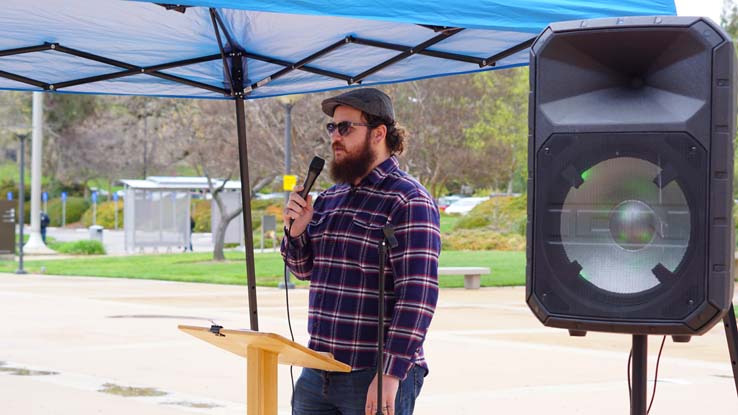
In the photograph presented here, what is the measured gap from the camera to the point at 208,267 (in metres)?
28.4

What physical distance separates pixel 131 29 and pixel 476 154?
27771 millimetres

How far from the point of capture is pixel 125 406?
8.92 meters

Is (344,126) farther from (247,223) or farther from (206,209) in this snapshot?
(206,209)

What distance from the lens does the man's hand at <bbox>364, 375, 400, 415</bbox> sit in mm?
3973

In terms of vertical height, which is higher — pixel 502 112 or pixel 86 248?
pixel 502 112

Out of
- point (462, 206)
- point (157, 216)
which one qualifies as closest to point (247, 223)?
point (157, 216)

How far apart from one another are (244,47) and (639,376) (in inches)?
124

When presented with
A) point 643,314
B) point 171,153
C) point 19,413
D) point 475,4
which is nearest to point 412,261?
point 643,314

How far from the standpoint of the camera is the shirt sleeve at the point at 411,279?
13.3ft

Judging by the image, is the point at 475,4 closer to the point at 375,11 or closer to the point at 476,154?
the point at 375,11

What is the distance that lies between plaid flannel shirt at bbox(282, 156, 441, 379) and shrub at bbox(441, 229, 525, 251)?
3199 cm

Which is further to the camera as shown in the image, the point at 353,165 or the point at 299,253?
the point at 299,253

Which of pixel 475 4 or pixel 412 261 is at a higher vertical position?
pixel 475 4

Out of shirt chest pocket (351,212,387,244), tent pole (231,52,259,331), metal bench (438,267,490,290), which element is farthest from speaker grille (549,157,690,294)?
metal bench (438,267,490,290)
